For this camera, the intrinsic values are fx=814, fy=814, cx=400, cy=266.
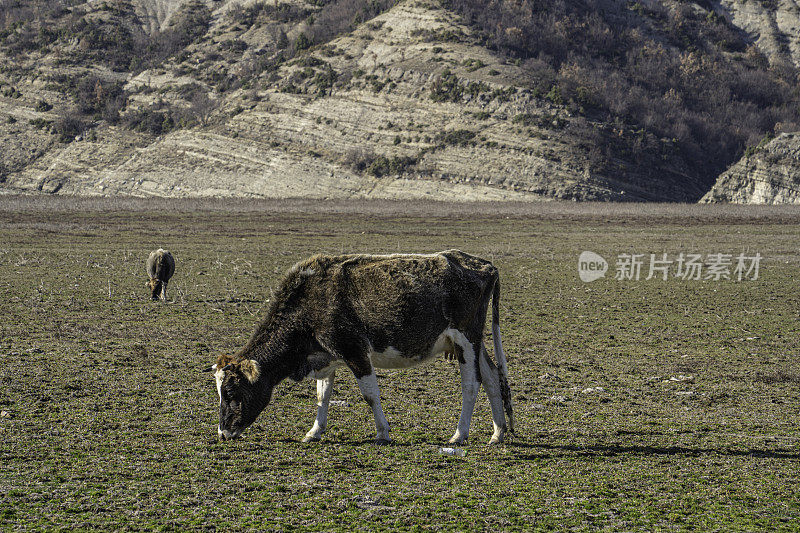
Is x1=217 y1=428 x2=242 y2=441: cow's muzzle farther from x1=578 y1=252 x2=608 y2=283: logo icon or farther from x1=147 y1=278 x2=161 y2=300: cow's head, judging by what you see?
x1=578 y1=252 x2=608 y2=283: logo icon

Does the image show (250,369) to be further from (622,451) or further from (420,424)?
(622,451)

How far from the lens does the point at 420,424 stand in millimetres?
11641

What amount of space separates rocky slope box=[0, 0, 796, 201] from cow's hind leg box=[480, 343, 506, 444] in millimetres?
94441

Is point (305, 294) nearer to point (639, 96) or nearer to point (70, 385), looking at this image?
point (70, 385)

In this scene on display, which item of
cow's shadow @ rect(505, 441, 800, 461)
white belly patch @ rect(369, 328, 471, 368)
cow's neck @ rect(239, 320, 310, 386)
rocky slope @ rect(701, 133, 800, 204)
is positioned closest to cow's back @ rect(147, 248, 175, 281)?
cow's neck @ rect(239, 320, 310, 386)

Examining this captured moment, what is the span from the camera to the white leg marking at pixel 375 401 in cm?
1034

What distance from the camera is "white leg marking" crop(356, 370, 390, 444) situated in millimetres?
10336

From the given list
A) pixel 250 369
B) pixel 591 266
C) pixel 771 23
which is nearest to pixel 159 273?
pixel 250 369

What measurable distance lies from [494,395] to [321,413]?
2.32 meters

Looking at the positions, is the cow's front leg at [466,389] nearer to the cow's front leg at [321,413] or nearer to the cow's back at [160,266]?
the cow's front leg at [321,413]

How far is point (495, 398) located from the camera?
1081 cm

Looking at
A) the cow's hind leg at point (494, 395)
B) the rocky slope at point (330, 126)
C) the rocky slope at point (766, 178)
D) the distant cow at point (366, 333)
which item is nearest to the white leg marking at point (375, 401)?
the distant cow at point (366, 333)

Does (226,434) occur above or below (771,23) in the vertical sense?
below

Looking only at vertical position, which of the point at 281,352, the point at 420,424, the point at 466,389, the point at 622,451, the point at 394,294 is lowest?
the point at 420,424
